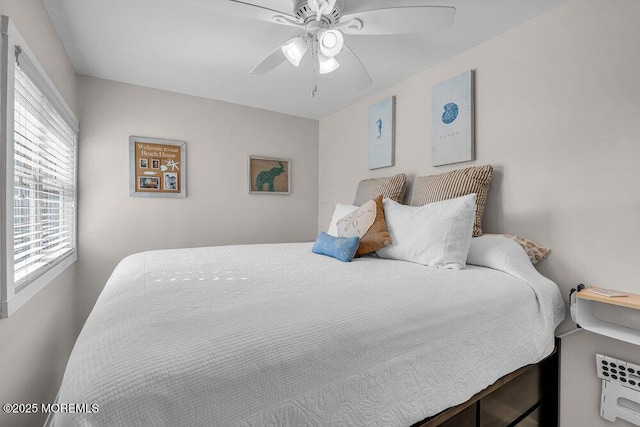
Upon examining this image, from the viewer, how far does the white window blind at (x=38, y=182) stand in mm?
1409

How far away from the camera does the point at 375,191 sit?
263cm

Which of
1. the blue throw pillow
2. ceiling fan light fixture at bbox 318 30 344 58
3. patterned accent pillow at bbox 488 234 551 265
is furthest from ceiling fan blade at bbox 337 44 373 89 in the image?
patterned accent pillow at bbox 488 234 551 265

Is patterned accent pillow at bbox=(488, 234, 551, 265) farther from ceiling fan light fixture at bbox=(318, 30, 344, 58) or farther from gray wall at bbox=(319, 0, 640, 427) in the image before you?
ceiling fan light fixture at bbox=(318, 30, 344, 58)

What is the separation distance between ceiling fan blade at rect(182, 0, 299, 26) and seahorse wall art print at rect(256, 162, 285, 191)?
6.50 ft

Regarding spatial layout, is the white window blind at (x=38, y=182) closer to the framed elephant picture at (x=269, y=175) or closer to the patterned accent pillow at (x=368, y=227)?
the framed elephant picture at (x=269, y=175)

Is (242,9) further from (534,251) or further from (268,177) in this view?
(268,177)

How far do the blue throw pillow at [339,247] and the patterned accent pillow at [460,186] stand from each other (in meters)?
0.69

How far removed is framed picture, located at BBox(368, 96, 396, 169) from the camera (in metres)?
2.72

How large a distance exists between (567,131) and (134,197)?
333 cm

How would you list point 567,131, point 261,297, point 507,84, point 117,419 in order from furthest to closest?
point 507,84 → point 567,131 → point 261,297 → point 117,419

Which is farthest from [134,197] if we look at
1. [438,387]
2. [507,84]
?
[507,84]

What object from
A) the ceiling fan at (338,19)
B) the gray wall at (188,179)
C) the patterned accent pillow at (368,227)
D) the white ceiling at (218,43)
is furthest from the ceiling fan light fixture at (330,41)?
the gray wall at (188,179)

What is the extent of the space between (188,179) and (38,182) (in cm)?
138

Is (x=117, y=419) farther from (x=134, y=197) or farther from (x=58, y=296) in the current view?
(x=134, y=197)
